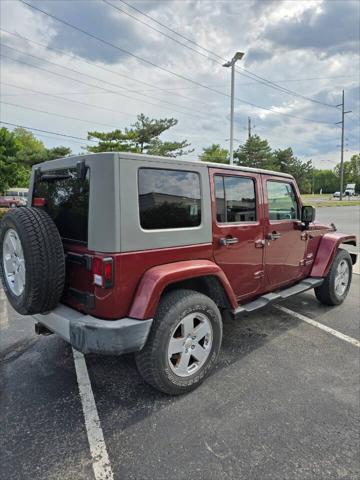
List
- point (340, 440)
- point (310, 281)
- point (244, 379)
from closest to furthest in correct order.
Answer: point (340, 440) < point (244, 379) < point (310, 281)

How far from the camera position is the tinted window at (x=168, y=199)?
2424mm

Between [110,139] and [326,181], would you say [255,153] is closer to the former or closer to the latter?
[110,139]

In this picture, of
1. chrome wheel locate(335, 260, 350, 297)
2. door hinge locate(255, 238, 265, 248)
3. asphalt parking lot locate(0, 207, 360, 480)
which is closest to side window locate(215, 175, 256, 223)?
door hinge locate(255, 238, 265, 248)

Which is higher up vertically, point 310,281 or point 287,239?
point 287,239

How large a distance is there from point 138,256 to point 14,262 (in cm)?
111

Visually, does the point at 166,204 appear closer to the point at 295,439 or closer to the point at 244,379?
the point at 244,379

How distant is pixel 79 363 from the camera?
3053 millimetres

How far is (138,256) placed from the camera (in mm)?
2348

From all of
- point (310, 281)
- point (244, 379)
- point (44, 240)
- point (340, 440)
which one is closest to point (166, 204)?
point (44, 240)

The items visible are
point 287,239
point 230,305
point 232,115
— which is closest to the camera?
point 230,305

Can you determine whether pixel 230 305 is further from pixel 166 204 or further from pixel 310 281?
pixel 310 281

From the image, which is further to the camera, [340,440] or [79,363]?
[79,363]

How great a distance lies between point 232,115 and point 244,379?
1758cm

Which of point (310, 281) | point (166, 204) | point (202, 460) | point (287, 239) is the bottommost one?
point (202, 460)
